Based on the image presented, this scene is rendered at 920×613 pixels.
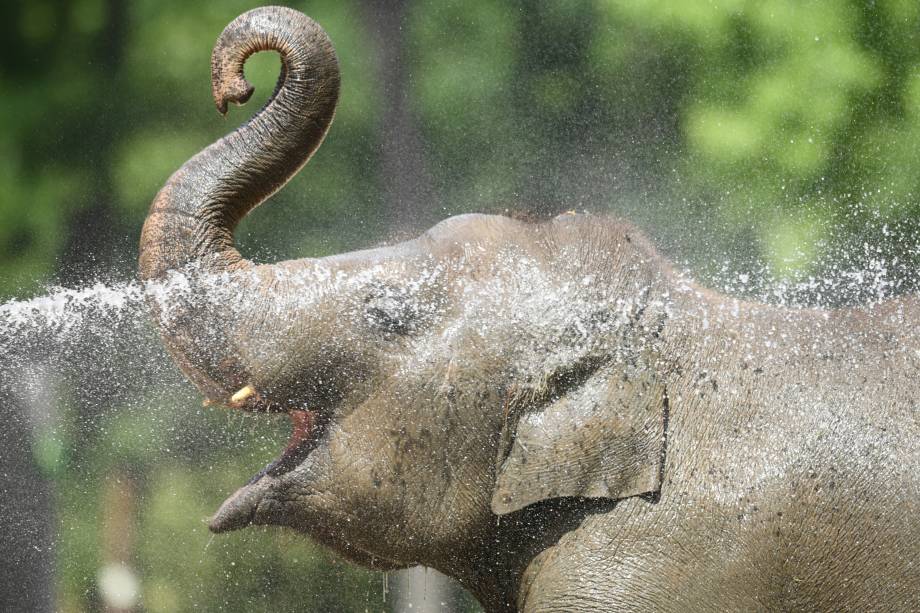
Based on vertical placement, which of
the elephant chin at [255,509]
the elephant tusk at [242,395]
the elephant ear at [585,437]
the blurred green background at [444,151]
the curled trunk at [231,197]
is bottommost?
the elephant chin at [255,509]

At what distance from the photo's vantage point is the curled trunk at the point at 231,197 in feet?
9.30

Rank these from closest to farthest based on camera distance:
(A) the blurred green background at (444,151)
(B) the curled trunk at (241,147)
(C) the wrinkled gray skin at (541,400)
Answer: (C) the wrinkled gray skin at (541,400), (B) the curled trunk at (241,147), (A) the blurred green background at (444,151)

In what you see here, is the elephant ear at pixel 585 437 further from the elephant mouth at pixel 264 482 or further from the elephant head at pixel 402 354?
the elephant mouth at pixel 264 482

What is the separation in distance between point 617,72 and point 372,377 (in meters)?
5.55

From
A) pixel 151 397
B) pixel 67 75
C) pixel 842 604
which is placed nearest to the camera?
pixel 842 604

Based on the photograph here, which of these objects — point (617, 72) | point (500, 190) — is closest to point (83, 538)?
point (500, 190)

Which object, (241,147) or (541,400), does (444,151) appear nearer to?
(241,147)

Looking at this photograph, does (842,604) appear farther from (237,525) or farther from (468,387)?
(237,525)

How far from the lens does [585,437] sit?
2.78 meters

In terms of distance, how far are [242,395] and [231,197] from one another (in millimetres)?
479

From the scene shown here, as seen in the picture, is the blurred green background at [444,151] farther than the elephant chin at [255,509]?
Yes

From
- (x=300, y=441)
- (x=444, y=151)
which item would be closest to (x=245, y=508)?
(x=300, y=441)

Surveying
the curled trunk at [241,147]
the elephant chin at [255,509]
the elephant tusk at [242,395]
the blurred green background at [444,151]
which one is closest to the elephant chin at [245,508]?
the elephant chin at [255,509]

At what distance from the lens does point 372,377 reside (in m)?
2.90
